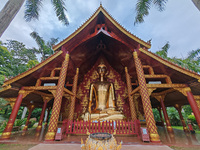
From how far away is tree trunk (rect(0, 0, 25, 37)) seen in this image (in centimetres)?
307

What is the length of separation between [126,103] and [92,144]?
6.52m

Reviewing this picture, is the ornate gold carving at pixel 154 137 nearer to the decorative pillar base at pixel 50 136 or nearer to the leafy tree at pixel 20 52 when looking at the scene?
the decorative pillar base at pixel 50 136

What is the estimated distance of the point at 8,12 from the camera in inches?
127

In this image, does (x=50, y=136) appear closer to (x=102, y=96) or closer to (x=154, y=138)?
(x=154, y=138)

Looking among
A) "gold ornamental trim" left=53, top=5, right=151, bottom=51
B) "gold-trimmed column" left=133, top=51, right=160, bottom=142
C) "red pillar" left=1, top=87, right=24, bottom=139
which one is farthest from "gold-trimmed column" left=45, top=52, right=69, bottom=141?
"gold-trimmed column" left=133, top=51, right=160, bottom=142

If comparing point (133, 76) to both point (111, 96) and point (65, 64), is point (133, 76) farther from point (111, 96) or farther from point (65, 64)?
point (65, 64)

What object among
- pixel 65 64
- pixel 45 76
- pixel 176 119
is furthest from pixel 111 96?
pixel 176 119

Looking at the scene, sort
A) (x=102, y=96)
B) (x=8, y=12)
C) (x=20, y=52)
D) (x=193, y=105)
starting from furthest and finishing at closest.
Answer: (x=20, y=52)
(x=102, y=96)
(x=193, y=105)
(x=8, y=12)

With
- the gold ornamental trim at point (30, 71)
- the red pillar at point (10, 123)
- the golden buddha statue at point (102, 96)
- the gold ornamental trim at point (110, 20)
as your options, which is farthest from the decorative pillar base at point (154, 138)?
the red pillar at point (10, 123)

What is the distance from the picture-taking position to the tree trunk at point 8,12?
3072mm

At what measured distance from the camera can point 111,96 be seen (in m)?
7.38

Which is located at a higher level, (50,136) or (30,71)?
(30,71)

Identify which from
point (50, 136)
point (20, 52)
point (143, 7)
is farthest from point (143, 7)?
point (20, 52)

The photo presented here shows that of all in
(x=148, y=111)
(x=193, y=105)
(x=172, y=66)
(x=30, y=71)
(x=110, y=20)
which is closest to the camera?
(x=148, y=111)
